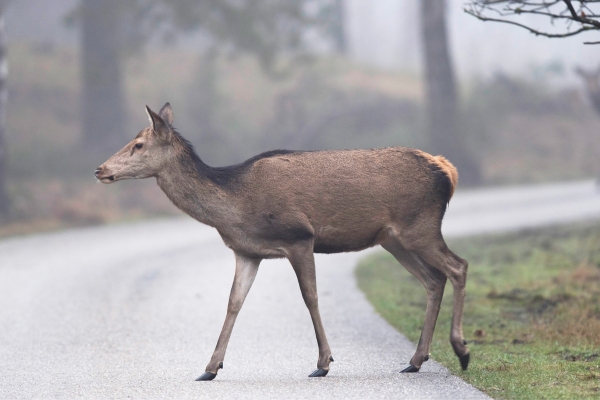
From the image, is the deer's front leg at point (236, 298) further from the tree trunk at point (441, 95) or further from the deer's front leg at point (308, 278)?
the tree trunk at point (441, 95)

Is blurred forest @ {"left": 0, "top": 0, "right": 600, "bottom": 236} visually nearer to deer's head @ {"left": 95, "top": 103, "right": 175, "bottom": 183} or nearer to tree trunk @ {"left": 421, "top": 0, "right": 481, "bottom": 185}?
tree trunk @ {"left": 421, "top": 0, "right": 481, "bottom": 185}

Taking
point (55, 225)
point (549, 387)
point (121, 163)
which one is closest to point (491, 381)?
point (549, 387)

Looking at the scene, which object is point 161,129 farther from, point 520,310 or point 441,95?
point 441,95

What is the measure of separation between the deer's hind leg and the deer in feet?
0.05

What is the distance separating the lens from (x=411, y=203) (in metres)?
8.46

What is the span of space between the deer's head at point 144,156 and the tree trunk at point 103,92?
22985mm

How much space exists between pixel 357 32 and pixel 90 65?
2918 inches

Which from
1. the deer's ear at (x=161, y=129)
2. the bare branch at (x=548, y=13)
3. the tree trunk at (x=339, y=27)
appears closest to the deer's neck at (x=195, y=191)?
the deer's ear at (x=161, y=129)

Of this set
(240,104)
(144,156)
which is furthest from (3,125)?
(240,104)

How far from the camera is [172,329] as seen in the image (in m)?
10.6

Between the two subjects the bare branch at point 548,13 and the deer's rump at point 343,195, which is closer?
the deer's rump at point 343,195

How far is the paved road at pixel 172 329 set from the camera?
761 cm

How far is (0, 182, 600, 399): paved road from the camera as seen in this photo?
7613mm

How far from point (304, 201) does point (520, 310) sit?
432 cm
